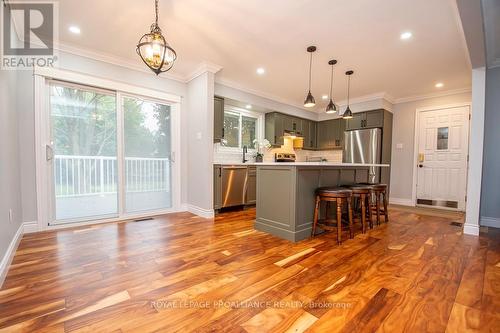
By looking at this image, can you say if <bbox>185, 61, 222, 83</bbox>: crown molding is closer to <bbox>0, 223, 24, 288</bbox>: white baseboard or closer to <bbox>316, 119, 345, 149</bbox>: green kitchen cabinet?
<bbox>0, 223, 24, 288</bbox>: white baseboard

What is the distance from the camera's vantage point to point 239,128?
5285mm

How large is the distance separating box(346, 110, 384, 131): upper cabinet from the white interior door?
92cm

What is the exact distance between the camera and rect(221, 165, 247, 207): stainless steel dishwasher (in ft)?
13.9

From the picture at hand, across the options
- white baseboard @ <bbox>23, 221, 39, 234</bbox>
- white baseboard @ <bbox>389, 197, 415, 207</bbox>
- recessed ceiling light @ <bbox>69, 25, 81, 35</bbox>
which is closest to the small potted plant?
white baseboard @ <bbox>389, 197, 415, 207</bbox>

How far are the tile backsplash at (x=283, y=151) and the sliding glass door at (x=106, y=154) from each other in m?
1.13

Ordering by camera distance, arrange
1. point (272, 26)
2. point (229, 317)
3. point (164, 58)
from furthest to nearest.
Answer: point (272, 26), point (164, 58), point (229, 317)

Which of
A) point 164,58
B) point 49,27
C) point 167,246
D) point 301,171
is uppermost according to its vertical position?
point 49,27

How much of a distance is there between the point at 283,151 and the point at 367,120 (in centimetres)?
218

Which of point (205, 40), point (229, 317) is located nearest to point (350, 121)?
point (205, 40)

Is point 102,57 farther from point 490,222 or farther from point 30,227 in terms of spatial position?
point 490,222

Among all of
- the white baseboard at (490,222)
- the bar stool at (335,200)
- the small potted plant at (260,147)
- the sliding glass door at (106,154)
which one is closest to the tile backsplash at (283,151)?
the small potted plant at (260,147)

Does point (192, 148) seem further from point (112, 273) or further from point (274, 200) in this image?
point (112, 273)

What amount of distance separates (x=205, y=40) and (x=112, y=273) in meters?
2.88

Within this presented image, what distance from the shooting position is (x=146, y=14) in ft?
8.06
